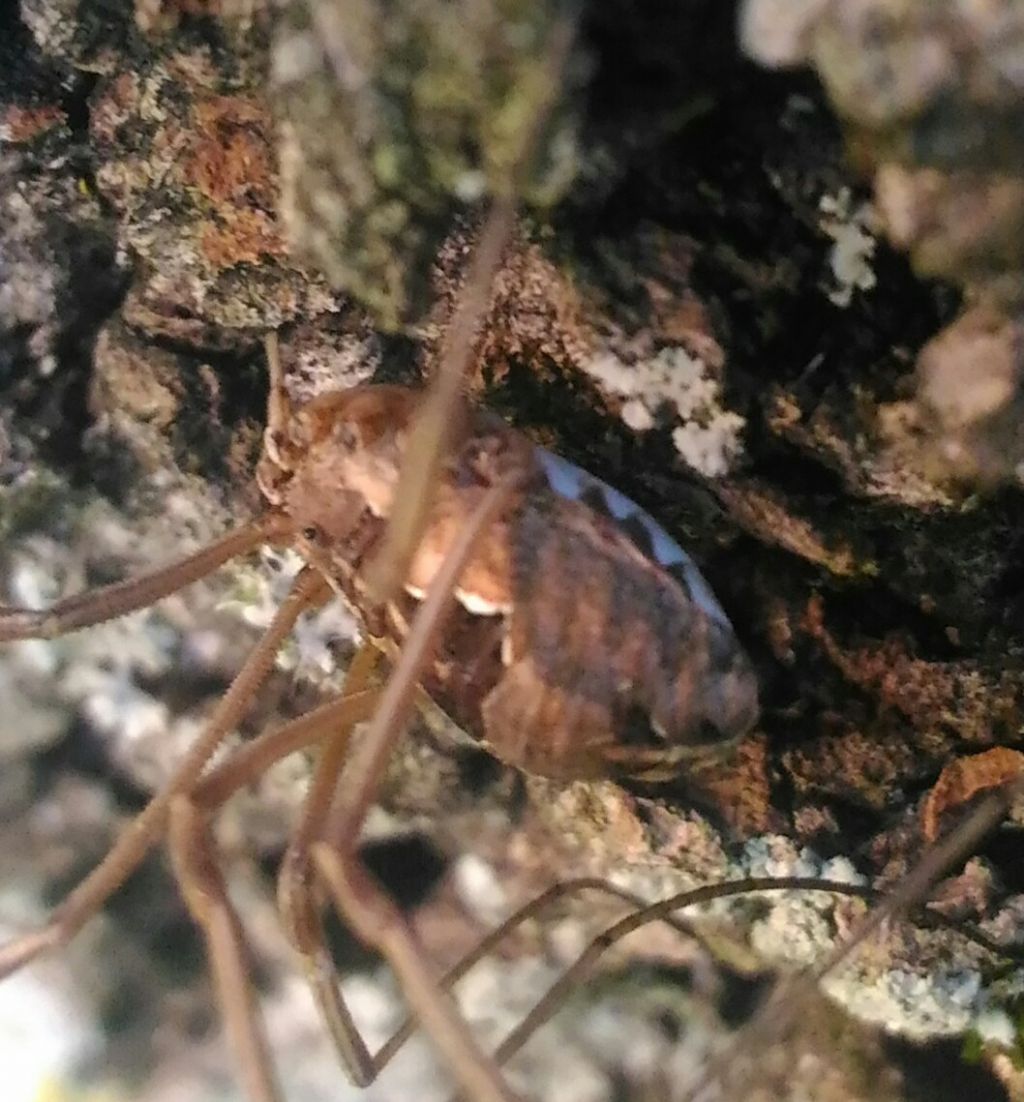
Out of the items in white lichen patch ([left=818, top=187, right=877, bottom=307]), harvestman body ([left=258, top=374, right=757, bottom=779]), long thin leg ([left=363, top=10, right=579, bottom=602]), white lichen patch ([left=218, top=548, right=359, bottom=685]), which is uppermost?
white lichen patch ([left=818, top=187, right=877, bottom=307])

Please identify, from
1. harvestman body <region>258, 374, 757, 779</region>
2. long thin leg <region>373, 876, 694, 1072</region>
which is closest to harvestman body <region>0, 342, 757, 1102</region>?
harvestman body <region>258, 374, 757, 779</region>

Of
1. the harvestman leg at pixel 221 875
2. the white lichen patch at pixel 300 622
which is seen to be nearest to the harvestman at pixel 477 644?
the harvestman leg at pixel 221 875

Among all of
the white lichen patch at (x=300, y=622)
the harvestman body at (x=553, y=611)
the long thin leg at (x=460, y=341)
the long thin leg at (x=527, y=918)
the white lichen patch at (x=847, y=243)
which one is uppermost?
the white lichen patch at (x=847, y=243)

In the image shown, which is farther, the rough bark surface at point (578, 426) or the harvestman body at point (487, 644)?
the harvestman body at point (487, 644)

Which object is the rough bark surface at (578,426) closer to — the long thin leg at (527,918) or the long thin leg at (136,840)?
the long thin leg at (527,918)

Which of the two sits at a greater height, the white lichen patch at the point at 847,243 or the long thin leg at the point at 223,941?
the white lichen patch at the point at 847,243

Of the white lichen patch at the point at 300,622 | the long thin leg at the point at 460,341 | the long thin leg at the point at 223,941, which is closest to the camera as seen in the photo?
the long thin leg at the point at 460,341

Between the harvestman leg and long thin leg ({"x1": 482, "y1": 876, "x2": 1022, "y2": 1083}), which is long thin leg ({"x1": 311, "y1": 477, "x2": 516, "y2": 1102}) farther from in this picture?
long thin leg ({"x1": 482, "y1": 876, "x2": 1022, "y2": 1083})
